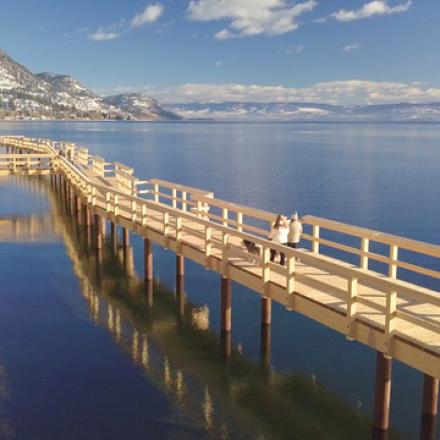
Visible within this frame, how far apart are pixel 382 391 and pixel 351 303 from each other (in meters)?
1.86

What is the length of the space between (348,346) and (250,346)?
9.49 ft

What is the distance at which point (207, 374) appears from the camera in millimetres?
14914

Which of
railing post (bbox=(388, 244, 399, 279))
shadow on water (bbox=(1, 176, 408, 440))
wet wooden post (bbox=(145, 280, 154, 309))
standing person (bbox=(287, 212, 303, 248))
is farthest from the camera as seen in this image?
wet wooden post (bbox=(145, 280, 154, 309))

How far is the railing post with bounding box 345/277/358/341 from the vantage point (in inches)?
440

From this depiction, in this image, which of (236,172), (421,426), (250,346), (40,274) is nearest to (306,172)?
(236,172)

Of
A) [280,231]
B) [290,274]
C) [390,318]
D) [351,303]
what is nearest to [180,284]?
[280,231]

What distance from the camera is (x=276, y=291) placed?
13.8 meters

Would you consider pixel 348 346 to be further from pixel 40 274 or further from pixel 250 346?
pixel 40 274

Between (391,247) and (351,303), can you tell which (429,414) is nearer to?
(351,303)

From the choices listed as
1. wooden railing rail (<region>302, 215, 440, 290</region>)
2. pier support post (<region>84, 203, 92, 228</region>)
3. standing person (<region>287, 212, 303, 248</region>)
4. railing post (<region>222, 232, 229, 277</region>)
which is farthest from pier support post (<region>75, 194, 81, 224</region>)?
wooden railing rail (<region>302, 215, 440, 290</region>)

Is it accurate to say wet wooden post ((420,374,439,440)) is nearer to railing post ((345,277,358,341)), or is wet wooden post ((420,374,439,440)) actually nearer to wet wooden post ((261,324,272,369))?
railing post ((345,277,358,341))

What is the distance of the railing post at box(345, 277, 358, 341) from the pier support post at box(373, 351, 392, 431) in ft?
2.32

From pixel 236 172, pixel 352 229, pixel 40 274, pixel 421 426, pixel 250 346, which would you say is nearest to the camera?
pixel 421 426

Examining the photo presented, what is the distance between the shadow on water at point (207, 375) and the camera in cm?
1247
